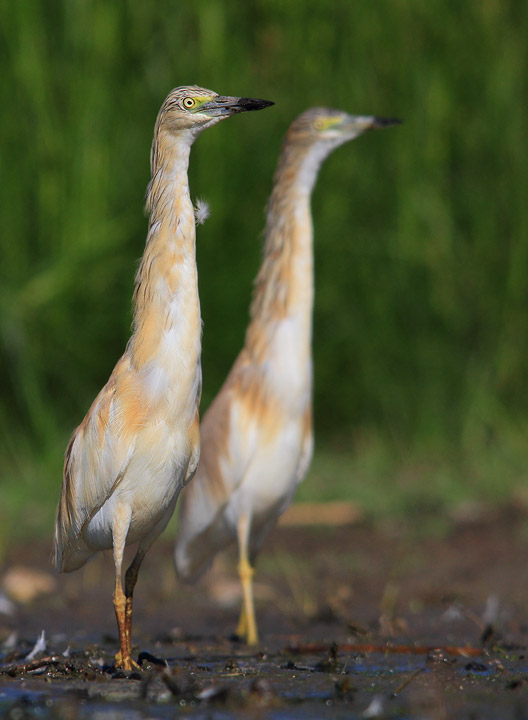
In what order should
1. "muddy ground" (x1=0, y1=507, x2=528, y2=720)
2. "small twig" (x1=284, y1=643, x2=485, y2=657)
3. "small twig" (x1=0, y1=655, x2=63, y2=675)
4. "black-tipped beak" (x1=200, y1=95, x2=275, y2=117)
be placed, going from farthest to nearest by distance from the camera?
"small twig" (x1=284, y1=643, x2=485, y2=657) → "black-tipped beak" (x1=200, y1=95, x2=275, y2=117) → "small twig" (x1=0, y1=655, x2=63, y2=675) → "muddy ground" (x1=0, y1=507, x2=528, y2=720)

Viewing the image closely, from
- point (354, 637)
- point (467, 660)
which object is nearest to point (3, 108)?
point (354, 637)

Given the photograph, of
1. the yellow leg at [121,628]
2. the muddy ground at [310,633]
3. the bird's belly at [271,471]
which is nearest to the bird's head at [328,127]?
the bird's belly at [271,471]

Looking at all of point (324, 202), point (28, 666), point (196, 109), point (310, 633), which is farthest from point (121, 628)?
point (324, 202)

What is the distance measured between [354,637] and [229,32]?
4.51 metres

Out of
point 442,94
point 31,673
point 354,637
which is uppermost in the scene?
point 442,94

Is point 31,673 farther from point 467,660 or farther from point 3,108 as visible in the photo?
point 3,108

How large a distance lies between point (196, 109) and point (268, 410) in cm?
144

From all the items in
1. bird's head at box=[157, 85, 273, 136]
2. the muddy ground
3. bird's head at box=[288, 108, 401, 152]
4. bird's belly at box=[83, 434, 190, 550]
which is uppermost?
bird's head at box=[157, 85, 273, 136]

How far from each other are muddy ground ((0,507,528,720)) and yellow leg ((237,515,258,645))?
77 mm

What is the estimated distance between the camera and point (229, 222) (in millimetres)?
7375

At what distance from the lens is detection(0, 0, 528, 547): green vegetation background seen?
717cm

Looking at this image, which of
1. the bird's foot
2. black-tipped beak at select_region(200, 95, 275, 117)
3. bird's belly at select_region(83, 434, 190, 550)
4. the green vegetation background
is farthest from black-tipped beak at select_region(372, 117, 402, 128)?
the bird's foot

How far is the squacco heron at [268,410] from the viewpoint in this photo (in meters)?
4.53

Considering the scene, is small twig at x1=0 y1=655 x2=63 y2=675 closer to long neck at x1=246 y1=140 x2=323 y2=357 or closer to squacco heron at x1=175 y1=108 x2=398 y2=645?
squacco heron at x1=175 y1=108 x2=398 y2=645
